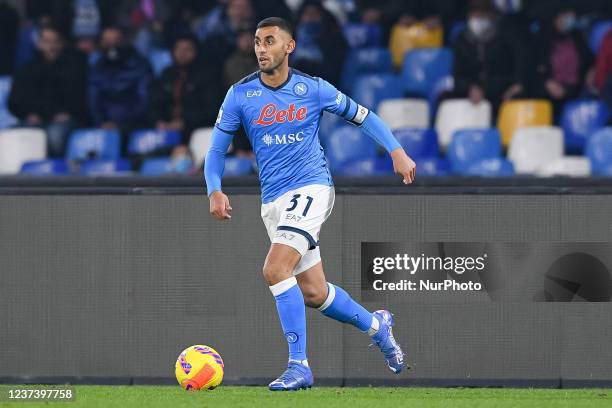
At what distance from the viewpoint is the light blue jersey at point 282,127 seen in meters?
7.71

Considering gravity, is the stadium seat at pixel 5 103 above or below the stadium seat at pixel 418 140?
above

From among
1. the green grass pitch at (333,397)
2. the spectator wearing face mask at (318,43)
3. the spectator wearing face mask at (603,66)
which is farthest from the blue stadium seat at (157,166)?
the spectator wearing face mask at (603,66)

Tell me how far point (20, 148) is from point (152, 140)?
125cm

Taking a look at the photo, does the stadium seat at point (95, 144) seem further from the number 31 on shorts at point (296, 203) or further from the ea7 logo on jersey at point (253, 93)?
the number 31 on shorts at point (296, 203)

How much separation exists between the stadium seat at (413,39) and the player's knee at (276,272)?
6823mm

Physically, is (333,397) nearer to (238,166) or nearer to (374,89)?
(238,166)

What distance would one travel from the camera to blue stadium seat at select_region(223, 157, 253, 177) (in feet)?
39.2

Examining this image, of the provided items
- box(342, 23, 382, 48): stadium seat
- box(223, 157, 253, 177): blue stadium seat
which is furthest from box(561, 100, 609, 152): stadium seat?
box(223, 157, 253, 177): blue stadium seat

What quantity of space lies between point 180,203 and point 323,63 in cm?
451

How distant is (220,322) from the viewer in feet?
29.2

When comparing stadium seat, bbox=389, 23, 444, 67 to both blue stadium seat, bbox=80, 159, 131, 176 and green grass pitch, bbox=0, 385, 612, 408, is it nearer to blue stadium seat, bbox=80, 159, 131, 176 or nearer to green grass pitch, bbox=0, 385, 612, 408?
blue stadium seat, bbox=80, 159, 131, 176

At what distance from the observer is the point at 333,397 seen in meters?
7.84

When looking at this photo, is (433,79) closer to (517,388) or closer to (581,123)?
(581,123)

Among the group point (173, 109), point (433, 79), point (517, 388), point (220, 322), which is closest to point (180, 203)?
point (220, 322)
